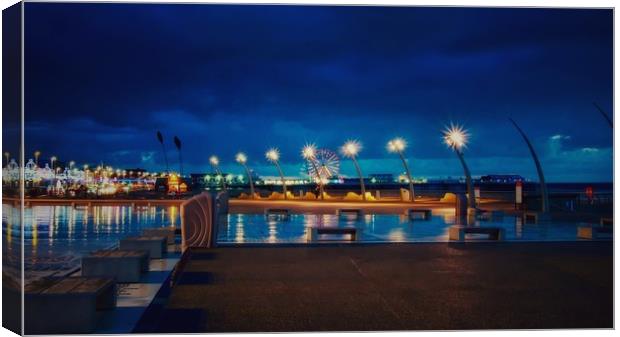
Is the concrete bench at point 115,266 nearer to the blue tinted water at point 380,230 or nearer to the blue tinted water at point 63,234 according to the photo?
the blue tinted water at point 63,234

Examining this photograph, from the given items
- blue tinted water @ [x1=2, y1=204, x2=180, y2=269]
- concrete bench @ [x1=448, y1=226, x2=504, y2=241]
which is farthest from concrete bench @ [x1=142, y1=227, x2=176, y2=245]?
concrete bench @ [x1=448, y1=226, x2=504, y2=241]

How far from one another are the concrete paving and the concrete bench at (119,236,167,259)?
0.71 meters

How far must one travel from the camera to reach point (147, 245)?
38.9 feet

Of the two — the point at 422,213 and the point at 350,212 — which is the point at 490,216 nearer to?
the point at 422,213

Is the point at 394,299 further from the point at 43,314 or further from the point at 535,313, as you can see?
the point at 43,314

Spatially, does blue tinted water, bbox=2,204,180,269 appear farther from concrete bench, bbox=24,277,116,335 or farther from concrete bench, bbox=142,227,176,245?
concrete bench, bbox=142,227,176,245

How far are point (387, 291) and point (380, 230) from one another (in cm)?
995

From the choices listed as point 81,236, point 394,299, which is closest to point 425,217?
point 81,236

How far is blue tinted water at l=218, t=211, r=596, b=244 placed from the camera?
15680mm

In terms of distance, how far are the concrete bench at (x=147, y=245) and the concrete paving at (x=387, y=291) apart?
714 millimetres

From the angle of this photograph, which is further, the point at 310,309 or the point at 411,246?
the point at 411,246

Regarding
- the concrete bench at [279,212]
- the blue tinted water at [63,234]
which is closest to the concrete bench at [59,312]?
the blue tinted water at [63,234]

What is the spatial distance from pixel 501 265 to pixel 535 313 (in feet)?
12.3

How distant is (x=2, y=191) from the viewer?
280 inches
